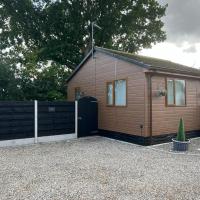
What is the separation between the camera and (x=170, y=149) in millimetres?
9258

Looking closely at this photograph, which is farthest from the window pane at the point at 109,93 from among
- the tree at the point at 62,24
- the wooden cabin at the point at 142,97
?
the tree at the point at 62,24

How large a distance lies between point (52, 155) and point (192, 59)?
101ft

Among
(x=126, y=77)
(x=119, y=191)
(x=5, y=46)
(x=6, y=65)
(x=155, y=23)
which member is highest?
(x=155, y=23)

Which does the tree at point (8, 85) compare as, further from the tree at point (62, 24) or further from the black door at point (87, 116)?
the tree at point (62, 24)

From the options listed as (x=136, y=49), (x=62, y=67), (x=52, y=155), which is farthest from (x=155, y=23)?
(x=52, y=155)

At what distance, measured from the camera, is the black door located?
39.9 ft

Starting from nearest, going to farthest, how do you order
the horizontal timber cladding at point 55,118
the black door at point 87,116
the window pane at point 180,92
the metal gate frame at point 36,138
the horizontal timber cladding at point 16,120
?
the horizontal timber cladding at point 16,120 < the metal gate frame at point 36,138 < the horizontal timber cladding at point 55,118 < the window pane at point 180,92 < the black door at point 87,116

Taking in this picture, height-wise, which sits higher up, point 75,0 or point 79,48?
point 75,0

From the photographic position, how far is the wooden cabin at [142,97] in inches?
396

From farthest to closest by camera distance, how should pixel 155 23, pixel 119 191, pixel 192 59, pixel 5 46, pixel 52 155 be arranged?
pixel 192 59
pixel 155 23
pixel 5 46
pixel 52 155
pixel 119 191

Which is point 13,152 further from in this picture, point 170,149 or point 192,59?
point 192,59

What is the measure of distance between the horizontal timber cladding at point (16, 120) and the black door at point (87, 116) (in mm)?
2652

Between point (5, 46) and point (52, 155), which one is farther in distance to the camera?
point (5, 46)

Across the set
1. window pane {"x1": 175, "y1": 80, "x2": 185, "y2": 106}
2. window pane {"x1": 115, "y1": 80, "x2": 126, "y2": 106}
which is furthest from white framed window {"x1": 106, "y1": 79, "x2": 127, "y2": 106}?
window pane {"x1": 175, "y1": 80, "x2": 185, "y2": 106}
